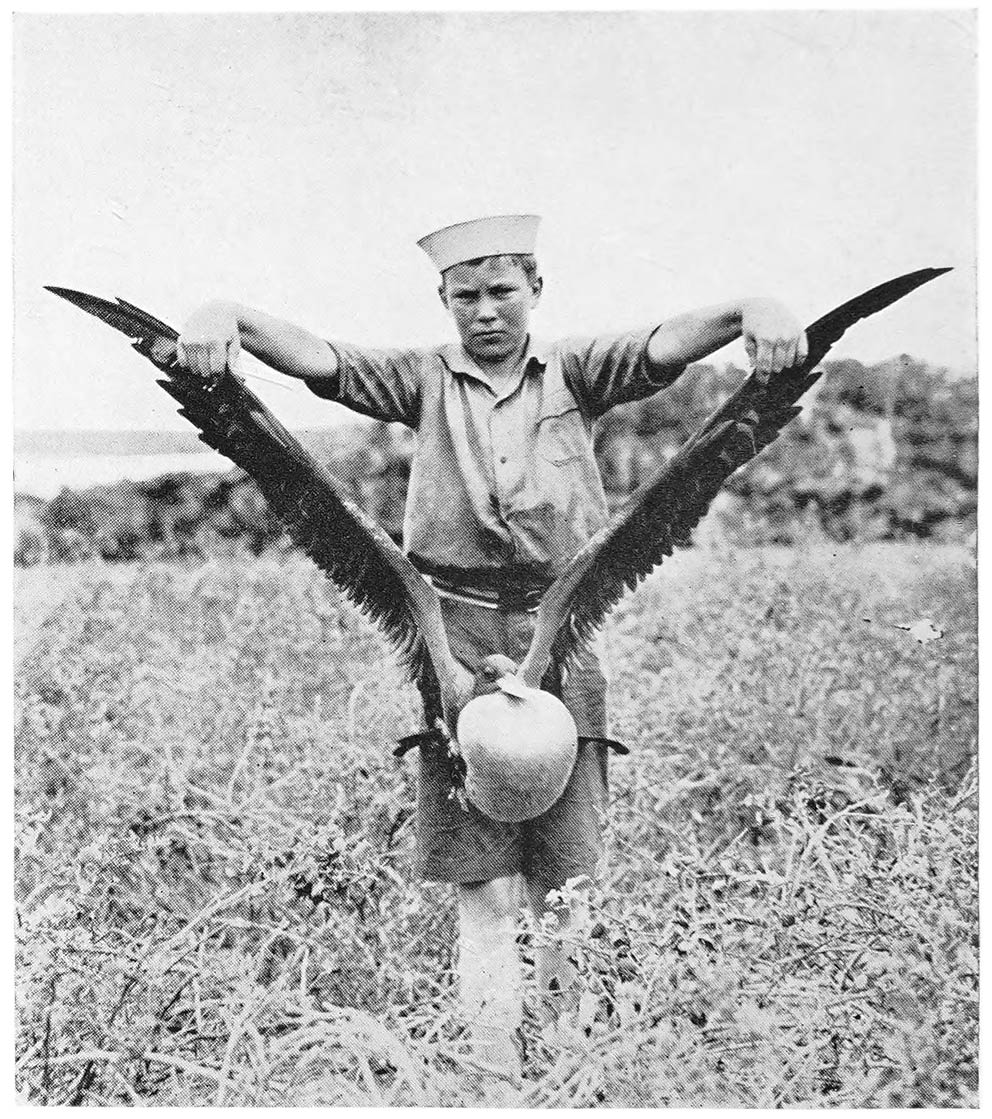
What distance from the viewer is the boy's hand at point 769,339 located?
122 inches

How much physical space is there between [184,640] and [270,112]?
1443 mm

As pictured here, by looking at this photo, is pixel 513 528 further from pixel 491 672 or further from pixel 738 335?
pixel 738 335

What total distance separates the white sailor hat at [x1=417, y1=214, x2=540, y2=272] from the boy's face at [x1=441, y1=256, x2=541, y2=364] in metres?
0.02

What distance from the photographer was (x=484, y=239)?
3.27 m

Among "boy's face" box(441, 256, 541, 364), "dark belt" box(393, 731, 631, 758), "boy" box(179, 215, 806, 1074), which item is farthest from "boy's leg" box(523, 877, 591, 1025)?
"boy's face" box(441, 256, 541, 364)

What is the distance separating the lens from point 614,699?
391 centimetres

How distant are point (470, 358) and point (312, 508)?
0.48 metres

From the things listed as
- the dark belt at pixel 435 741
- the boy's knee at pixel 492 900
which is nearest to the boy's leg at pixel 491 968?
the boy's knee at pixel 492 900

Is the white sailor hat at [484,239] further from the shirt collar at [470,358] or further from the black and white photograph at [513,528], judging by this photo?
the shirt collar at [470,358]

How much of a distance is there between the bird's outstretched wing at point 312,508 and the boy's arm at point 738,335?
0.74 meters

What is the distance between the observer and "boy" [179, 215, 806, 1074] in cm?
325

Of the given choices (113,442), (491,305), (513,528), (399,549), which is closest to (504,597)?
(513,528)

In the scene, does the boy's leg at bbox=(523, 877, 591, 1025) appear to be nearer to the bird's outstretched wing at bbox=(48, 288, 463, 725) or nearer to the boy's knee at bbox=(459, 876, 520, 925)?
the boy's knee at bbox=(459, 876, 520, 925)

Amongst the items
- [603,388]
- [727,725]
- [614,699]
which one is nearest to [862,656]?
[727,725]
